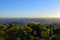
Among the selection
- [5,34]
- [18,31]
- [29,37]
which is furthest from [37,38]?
[5,34]

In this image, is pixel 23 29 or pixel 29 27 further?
pixel 29 27

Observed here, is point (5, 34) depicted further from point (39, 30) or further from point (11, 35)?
point (39, 30)

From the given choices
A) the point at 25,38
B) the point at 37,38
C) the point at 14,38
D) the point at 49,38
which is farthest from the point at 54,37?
the point at 14,38

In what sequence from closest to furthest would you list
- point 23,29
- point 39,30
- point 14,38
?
point 14,38
point 23,29
point 39,30

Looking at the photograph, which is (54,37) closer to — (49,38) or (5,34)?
(49,38)

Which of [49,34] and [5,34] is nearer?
[5,34]

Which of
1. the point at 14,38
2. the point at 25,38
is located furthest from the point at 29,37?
the point at 14,38

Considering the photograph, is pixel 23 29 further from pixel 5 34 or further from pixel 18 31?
pixel 5 34

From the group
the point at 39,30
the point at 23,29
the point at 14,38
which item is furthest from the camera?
the point at 39,30
